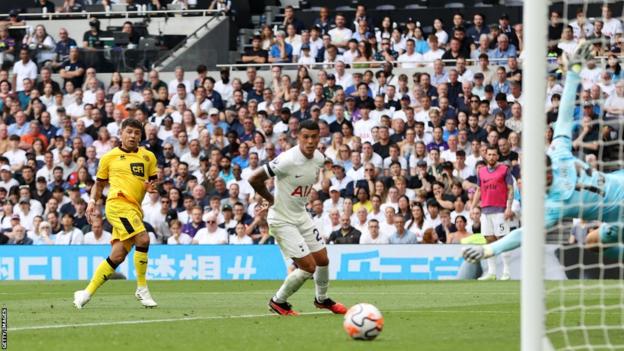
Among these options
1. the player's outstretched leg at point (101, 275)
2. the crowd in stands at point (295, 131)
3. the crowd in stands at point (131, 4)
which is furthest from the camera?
the crowd in stands at point (131, 4)

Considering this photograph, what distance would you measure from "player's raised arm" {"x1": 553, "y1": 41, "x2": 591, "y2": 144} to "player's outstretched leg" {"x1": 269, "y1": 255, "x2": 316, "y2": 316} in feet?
10.8

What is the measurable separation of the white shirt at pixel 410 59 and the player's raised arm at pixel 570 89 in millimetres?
15629

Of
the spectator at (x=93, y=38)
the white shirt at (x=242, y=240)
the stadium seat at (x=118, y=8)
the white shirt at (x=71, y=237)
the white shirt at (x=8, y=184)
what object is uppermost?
the stadium seat at (x=118, y=8)

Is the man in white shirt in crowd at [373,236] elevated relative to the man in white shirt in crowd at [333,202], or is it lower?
lower

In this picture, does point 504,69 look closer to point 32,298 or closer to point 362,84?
point 362,84

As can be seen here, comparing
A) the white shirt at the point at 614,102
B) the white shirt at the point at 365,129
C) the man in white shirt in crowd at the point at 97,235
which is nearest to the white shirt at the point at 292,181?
the white shirt at the point at 614,102

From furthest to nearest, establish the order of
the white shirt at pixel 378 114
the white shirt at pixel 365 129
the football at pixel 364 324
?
1. the white shirt at pixel 378 114
2. the white shirt at pixel 365 129
3. the football at pixel 364 324

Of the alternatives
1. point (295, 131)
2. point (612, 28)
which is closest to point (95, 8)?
point (295, 131)

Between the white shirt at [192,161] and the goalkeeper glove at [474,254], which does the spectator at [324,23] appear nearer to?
the white shirt at [192,161]

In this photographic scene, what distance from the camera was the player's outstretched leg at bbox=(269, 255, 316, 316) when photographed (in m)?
12.9

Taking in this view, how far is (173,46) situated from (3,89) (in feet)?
13.8

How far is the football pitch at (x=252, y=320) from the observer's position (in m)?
10.0

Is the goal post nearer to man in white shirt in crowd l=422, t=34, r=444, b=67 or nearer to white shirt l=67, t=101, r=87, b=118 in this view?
man in white shirt in crowd l=422, t=34, r=444, b=67

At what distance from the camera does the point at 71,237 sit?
80.5ft
